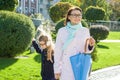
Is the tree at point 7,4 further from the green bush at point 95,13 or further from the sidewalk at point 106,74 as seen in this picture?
the green bush at point 95,13

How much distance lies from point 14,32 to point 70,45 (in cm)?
706

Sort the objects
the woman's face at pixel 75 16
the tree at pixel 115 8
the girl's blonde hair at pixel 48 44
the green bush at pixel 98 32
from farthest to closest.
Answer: the tree at pixel 115 8 < the green bush at pixel 98 32 < the girl's blonde hair at pixel 48 44 < the woman's face at pixel 75 16

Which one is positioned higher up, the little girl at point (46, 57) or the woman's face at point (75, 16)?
the woman's face at point (75, 16)

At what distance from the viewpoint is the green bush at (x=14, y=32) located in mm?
12617

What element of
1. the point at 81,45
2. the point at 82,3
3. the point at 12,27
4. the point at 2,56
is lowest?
the point at 82,3

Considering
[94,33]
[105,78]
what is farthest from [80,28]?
[94,33]

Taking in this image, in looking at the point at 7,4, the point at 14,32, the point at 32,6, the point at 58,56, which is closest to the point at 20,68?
the point at 14,32

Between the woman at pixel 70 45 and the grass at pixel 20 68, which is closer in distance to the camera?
the woman at pixel 70 45

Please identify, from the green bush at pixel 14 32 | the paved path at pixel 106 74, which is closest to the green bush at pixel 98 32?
the paved path at pixel 106 74

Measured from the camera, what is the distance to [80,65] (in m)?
5.85

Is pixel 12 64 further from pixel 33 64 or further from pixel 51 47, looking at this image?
pixel 51 47

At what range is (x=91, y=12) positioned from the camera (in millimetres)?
37438

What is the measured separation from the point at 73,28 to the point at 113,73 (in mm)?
7229

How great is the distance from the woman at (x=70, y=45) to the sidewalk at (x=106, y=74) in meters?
5.59
